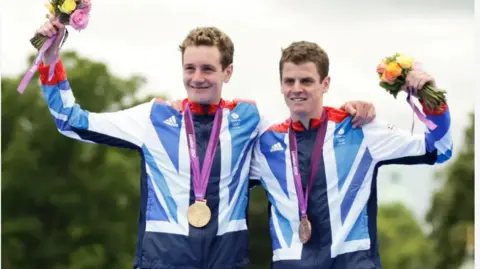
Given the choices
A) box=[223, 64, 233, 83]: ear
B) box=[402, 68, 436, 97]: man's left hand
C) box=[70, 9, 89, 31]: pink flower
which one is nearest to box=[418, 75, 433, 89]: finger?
box=[402, 68, 436, 97]: man's left hand

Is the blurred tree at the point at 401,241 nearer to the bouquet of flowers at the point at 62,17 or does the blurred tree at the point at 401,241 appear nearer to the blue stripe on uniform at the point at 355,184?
the blue stripe on uniform at the point at 355,184

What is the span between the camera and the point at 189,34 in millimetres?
5969

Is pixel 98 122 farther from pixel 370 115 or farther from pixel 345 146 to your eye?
pixel 370 115

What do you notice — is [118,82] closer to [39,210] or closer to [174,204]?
[39,210]

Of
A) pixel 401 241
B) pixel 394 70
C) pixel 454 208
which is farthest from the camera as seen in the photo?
pixel 401 241

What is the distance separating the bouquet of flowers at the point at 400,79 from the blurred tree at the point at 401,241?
27.2 m

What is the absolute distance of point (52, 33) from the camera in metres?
5.76

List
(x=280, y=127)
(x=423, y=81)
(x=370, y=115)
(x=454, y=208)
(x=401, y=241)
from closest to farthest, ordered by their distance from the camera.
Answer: (x=423, y=81) < (x=370, y=115) < (x=280, y=127) < (x=454, y=208) < (x=401, y=241)

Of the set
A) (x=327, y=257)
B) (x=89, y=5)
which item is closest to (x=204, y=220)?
(x=327, y=257)

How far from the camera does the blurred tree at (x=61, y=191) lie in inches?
964

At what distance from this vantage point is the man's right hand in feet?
18.9

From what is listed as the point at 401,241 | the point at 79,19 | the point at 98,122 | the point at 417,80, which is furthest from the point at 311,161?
the point at 401,241

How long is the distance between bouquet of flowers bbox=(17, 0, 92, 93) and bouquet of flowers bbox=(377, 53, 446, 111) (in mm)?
1672

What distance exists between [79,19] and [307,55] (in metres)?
1.28
